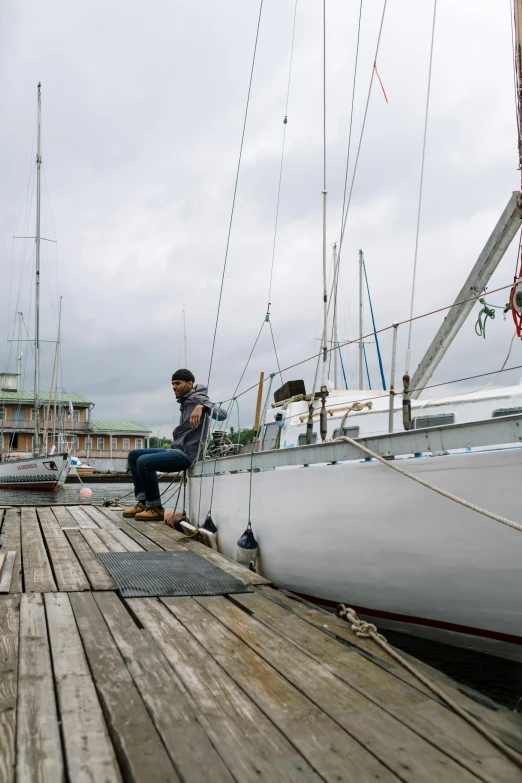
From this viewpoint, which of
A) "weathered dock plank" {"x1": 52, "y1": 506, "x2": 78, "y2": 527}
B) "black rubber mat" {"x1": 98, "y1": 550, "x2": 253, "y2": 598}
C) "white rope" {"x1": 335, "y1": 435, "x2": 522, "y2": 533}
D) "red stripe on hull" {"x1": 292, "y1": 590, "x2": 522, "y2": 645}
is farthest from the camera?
"weathered dock plank" {"x1": 52, "y1": 506, "x2": 78, "y2": 527}

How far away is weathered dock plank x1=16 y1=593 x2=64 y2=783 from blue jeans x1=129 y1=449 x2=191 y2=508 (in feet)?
14.7

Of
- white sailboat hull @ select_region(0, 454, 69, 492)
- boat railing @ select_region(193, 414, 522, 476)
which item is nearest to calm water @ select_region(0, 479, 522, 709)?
boat railing @ select_region(193, 414, 522, 476)

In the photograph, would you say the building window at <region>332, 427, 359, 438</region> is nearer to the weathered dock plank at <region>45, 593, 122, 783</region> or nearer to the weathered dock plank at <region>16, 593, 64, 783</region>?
the weathered dock plank at <region>45, 593, 122, 783</region>

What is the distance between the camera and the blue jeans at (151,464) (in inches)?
320

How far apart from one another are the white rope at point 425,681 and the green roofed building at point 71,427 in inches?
2268

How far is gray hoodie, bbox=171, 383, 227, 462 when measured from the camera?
8.15 meters

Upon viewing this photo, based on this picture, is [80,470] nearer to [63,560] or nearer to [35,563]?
[63,560]

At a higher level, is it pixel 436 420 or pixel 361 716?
pixel 436 420

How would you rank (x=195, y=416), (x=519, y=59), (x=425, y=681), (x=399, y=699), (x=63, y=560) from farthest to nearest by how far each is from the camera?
(x=195, y=416) < (x=63, y=560) < (x=519, y=59) < (x=425, y=681) < (x=399, y=699)

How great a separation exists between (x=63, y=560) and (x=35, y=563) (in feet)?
0.90

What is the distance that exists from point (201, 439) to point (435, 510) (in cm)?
463

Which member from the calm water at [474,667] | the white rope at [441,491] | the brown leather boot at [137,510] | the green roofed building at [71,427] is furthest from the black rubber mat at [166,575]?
the green roofed building at [71,427]

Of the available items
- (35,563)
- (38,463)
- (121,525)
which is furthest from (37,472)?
(35,563)

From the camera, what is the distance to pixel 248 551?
6.14m
